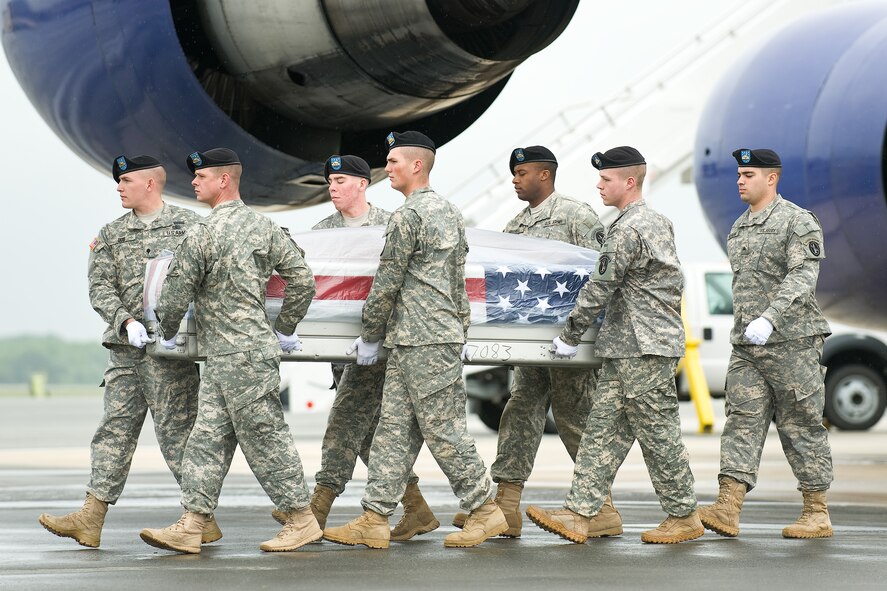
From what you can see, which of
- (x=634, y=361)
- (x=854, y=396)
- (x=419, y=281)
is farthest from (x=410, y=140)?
(x=854, y=396)

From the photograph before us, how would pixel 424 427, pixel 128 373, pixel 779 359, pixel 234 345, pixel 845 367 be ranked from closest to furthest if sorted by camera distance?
pixel 234 345, pixel 424 427, pixel 128 373, pixel 779 359, pixel 845 367

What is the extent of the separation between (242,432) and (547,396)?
1616mm

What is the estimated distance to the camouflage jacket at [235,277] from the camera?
18.7 ft

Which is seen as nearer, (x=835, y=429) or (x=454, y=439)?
(x=454, y=439)

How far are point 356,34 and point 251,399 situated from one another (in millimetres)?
1681

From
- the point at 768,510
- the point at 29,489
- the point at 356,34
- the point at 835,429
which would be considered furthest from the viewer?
the point at 835,429

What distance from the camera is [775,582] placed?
4.93 metres

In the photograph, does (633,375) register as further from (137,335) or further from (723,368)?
(723,368)

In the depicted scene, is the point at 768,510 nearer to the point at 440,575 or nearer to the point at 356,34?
the point at 440,575

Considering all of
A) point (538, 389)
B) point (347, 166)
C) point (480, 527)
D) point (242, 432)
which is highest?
point (347, 166)

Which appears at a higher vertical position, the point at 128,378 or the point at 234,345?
the point at 234,345

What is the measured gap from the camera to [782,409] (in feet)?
21.4

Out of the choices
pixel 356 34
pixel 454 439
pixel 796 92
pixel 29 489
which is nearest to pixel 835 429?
pixel 796 92

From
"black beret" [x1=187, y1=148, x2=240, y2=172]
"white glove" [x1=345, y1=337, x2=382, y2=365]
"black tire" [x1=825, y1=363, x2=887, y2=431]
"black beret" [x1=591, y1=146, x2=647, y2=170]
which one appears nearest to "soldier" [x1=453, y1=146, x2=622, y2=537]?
"black beret" [x1=591, y1=146, x2=647, y2=170]
